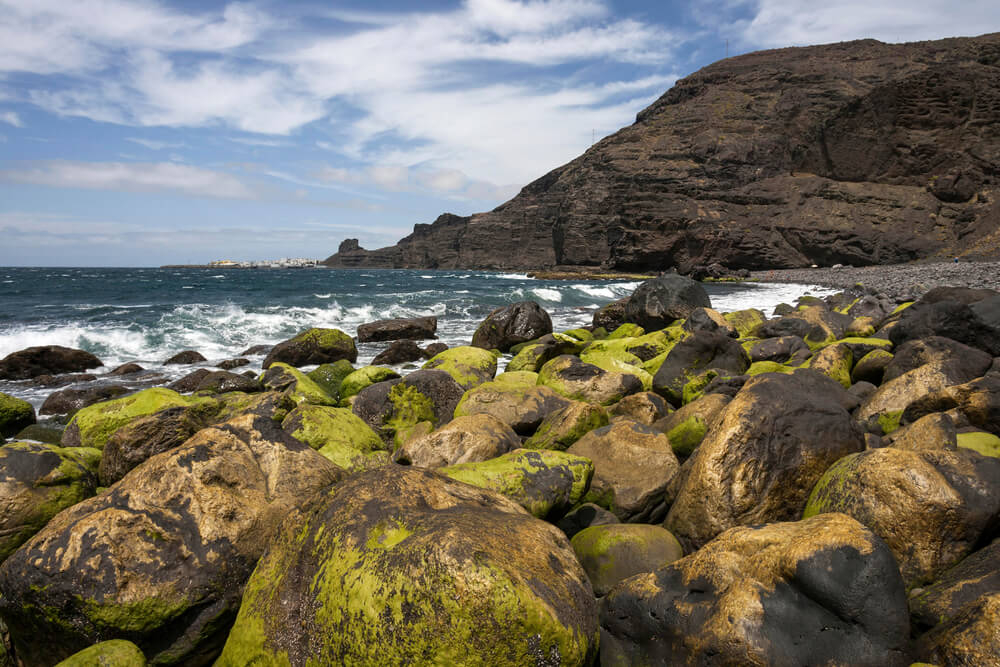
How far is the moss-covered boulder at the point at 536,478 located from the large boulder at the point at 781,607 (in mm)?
A: 1229

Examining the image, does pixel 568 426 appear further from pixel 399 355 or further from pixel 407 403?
pixel 399 355

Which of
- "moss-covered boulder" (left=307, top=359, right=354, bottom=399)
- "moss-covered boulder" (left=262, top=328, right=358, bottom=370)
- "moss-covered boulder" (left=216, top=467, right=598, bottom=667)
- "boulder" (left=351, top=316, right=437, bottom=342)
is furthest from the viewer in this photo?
"boulder" (left=351, top=316, right=437, bottom=342)

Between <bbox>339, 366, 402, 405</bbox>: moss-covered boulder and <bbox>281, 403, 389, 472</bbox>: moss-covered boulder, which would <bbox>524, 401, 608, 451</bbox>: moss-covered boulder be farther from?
<bbox>339, 366, 402, 405</bbox>: moss-covered boulder

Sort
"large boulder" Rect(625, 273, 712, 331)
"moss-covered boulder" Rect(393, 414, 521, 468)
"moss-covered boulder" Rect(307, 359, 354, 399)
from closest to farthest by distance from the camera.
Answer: "moss-covered boulder" Rect(393, 414, 521, 468) < "moss-covered boulder" Rect(307, 359, 354, 399) < "large boulder" Rect(625, 273, 712, 331)

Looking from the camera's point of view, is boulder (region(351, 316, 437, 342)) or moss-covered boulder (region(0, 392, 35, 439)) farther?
boulder (region(351, 316, 437, 342))

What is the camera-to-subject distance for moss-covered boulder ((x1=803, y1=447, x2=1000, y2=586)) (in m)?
3.04

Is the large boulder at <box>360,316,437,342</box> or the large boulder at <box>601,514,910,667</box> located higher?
the large boulder at <box>601,514,910,667</box>

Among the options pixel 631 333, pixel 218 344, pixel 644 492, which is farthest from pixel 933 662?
pixel 218 344

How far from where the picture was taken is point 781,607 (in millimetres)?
2471

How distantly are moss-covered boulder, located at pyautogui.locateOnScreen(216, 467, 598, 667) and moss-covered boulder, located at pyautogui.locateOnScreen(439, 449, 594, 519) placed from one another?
1.00 m

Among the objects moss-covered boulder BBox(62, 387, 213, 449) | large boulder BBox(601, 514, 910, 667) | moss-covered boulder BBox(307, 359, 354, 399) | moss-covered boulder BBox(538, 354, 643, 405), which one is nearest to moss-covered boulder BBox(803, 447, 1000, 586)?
large boulder BBox(601, 514, 910, 667)

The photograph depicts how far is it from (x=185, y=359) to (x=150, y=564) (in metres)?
13.3

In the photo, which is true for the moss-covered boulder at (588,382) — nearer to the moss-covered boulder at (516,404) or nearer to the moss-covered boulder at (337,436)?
the moss-covered boulder at (516,404)

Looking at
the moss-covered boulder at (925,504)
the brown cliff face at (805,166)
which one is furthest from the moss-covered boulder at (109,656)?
the brown cliff face at (805,166)
